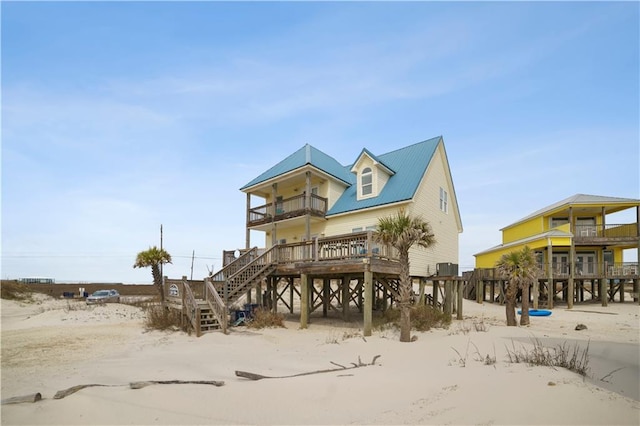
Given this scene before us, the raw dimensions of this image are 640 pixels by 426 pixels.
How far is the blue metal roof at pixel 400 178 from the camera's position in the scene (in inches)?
845

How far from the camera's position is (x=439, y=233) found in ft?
81.5

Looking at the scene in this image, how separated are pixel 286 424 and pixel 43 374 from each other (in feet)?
25.0

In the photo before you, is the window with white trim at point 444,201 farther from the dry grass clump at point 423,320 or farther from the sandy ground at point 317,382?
the sandy ground at point 317,382

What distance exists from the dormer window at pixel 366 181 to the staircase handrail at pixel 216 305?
1058 cm

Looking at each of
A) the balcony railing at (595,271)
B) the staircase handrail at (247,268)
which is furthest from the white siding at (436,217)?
the balcony railing at (595,271)

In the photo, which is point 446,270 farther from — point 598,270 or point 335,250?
point 598,270

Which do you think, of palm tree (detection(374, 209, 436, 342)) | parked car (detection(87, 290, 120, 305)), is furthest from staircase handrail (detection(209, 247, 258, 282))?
parked car (detection(87, 290, 120, 305))

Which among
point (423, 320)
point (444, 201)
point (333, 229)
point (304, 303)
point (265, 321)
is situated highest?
point (444, 201)

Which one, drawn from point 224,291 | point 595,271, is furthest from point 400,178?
point 595,271

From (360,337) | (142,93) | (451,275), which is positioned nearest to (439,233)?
(451,275)

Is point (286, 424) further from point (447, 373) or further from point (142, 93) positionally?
point (142, 93)

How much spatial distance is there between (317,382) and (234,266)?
42.4 feet

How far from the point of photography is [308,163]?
23.6 metres

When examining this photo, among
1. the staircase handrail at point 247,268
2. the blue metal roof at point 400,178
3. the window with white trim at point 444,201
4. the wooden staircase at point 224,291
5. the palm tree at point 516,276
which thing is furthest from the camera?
the window with white trim at point 444,201
